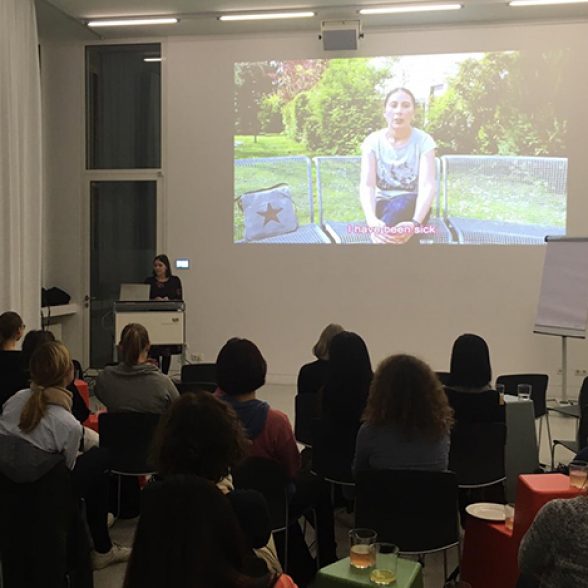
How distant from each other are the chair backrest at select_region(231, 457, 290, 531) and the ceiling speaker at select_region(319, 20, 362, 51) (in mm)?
5965

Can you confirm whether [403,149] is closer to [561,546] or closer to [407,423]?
[407,423]

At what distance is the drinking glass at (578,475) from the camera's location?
2617mm

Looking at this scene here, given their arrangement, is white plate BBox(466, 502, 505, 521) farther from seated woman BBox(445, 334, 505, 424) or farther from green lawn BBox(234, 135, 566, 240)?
green lawn BBox(234, 135, 566, 240)

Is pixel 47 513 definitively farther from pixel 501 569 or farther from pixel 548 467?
pixel 548 467

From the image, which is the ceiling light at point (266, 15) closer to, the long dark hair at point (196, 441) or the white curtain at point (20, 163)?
the white curtain at point (20, 163)

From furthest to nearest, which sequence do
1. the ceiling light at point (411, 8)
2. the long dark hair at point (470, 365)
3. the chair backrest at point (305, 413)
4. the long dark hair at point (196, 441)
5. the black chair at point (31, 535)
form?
1. the ceiling light at point (411, 8)
2. the chair backrest at point (305, 413)
3. the long dark hair at point (470, 365)
4. the black chair at point (31, 535)
5. the long dark hair at point (196, 441)

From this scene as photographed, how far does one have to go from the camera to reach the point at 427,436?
2.82 metres

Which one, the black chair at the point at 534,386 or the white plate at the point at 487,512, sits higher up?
the black chair at the point at 534,386

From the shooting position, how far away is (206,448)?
1.67 m

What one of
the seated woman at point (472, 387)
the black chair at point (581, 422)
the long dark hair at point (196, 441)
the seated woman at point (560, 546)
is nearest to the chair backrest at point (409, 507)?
the seated woman at point (560, 546)

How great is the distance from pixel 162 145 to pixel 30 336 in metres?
4.62

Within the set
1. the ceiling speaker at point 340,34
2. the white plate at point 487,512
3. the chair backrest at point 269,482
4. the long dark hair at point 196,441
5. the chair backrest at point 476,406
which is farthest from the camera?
the ceiling speaker at point 340,34

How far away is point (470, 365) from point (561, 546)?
2.05 m

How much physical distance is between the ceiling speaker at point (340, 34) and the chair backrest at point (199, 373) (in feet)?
14.4
